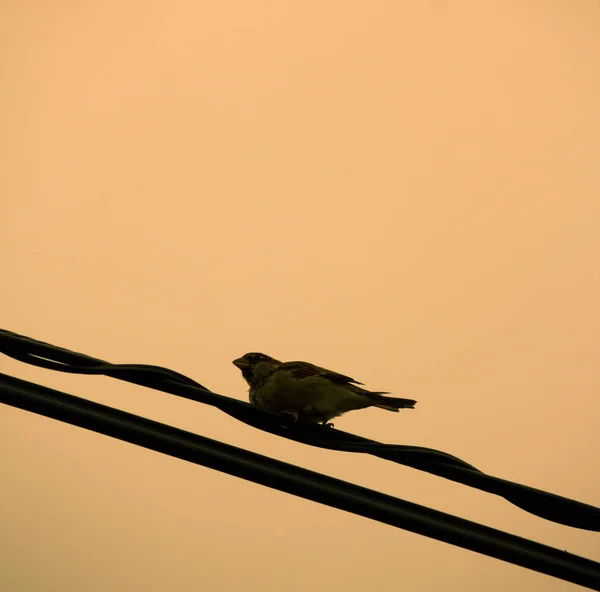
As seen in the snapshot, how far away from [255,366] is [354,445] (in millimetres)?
1785

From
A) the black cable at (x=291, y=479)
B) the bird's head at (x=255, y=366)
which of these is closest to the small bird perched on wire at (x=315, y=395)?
the bird's head at (x=255, y=366)

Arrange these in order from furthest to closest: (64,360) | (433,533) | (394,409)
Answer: (394,409) → (64,360) → (433,533)

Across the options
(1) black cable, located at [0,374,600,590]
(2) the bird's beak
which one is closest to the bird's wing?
(2) the bird's beak

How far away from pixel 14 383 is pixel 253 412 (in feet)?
2.84

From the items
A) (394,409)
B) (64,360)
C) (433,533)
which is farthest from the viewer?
(394,409)

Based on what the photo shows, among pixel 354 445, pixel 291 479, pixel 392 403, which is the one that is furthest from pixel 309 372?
pixel 291 479

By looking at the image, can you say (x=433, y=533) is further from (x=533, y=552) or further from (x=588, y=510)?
(x=588, y=510)

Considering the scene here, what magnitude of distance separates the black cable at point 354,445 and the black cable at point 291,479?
0.15m

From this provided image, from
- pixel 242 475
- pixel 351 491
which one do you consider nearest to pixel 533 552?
pixel 351 491

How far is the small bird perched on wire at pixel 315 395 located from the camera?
13.5ft

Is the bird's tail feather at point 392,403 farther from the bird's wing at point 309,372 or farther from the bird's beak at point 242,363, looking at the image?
the bird's beak at point 242,363

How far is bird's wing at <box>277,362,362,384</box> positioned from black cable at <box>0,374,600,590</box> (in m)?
1.49

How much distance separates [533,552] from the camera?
272 cm

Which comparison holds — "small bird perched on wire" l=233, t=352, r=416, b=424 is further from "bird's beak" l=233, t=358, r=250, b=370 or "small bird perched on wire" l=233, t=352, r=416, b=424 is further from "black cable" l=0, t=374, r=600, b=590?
"black cable" l=0, t=374, r=600, b=590
